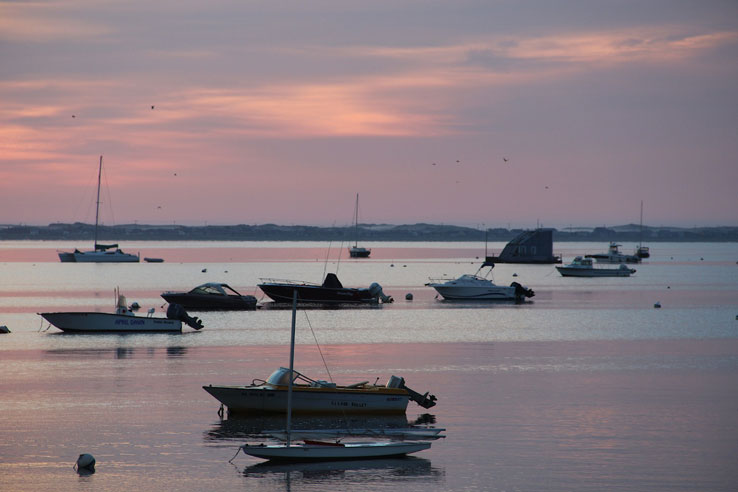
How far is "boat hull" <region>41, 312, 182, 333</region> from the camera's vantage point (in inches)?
2248

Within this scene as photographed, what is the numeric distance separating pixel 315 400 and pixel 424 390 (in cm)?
762

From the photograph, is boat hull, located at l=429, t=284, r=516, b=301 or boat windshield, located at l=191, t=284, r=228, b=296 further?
boat hull, located at l=429, t=284, r=516, b=301

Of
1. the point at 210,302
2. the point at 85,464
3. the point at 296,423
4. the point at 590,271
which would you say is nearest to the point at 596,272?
the point at 590,271

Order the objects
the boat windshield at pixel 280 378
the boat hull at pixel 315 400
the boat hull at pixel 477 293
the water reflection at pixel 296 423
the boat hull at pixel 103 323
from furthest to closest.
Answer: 1. the boat hull at pixel 477 293
2. the boat hull at pixel 103 323
3. the boat windshield at pixel 280 378
4. the boat hull at pixel 315 400
5. the water reflection at pixel 296 423

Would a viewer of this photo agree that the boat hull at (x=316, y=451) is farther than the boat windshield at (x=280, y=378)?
No

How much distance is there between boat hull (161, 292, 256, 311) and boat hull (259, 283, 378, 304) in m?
6.31

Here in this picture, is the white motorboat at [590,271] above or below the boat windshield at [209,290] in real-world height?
above

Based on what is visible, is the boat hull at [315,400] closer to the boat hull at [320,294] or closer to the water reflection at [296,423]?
the water reflection at [296,423]

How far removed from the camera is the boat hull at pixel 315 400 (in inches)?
1235

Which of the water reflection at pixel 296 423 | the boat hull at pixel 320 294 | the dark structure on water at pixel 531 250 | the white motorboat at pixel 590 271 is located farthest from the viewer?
the dark structure on water at pixel 531 250

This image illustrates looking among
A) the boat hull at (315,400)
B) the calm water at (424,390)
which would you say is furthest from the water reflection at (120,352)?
the boat hull at (315,400)

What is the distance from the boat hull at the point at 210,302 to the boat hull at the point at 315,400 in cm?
4220

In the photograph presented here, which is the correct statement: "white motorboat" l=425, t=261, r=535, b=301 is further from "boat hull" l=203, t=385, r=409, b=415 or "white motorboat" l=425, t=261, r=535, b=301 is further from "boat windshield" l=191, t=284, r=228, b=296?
"boat hull" l=203, t=385, r=409, b=415

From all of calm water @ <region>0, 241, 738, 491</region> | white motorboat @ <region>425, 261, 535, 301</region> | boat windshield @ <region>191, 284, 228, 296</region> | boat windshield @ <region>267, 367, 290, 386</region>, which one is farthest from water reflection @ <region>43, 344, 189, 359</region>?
white motorboat @ <region>425, 261, 535, 301</region>
